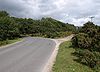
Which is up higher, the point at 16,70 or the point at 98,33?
the point at 98,33

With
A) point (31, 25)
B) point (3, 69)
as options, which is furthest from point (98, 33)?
point (31, 25)

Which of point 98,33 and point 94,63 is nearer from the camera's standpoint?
point 94,63

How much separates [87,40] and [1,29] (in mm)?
29221

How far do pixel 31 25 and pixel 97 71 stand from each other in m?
97.0

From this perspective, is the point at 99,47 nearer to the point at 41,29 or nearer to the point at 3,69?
the point at 3,69

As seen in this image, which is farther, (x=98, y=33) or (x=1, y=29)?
(x=1, y=29)

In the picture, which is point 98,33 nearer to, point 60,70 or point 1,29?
point 60,70

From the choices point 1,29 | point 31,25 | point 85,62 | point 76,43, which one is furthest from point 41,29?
point 85,62

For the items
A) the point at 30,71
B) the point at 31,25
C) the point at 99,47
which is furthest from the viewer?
the point at 31,25

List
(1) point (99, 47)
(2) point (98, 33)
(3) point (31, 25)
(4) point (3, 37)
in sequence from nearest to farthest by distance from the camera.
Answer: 1. (1) point (99, 47)
2. (2) point (98, 33)
3. (4) point (3, 37)
4. (3) point (31, 25)

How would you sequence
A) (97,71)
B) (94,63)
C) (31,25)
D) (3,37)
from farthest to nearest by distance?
(31,25) < (3,37) < (94,63) < (97,71)

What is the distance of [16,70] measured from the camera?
1290 cm

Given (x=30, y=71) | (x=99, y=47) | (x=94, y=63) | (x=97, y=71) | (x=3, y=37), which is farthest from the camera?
(x=3, y=37)

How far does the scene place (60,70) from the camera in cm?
1331
